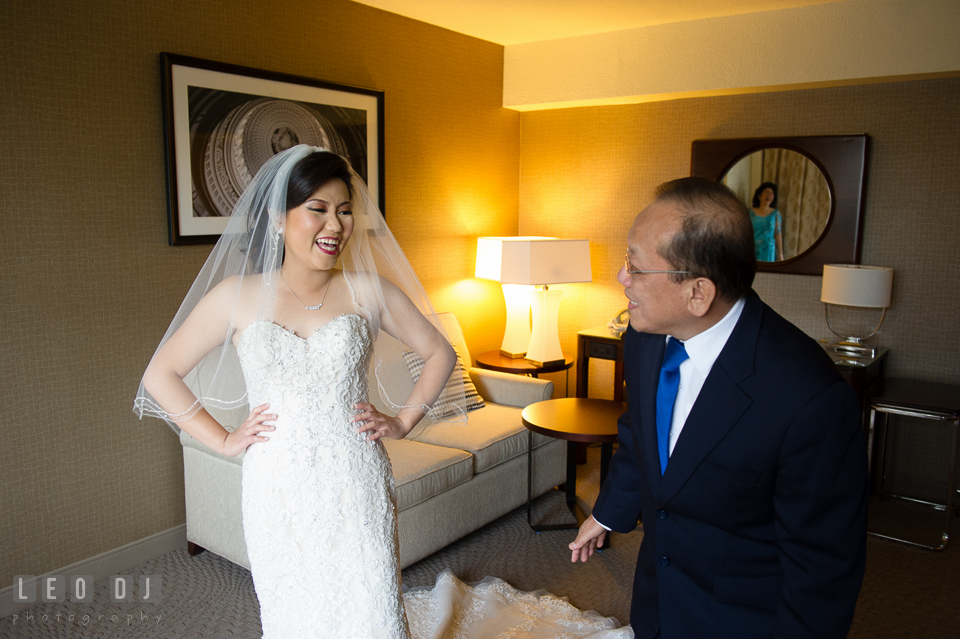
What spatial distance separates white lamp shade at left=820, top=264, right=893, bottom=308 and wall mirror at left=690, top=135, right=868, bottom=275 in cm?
40

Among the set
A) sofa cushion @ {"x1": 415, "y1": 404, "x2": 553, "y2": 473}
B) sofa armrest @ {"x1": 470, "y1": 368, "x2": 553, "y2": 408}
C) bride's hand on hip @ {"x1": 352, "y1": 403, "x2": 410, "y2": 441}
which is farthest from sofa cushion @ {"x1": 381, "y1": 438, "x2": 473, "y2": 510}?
A: bride's hand on hip @ {"x1": 352, "y1": 403, "x2": 410, "y2": 441}

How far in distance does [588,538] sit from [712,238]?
851mm

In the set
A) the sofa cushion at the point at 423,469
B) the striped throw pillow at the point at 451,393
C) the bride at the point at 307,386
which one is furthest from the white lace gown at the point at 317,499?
the sofa cushion at the point at 423,469

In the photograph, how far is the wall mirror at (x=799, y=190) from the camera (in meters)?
4.38

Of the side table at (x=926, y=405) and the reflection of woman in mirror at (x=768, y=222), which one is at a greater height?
the reflection of woman in mirror at (x=768, y=222)

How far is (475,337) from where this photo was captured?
542 cm

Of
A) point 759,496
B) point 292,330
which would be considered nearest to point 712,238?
point 759,496

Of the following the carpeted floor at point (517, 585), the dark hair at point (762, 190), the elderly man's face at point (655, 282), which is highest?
the dark hair at point (762, 190)

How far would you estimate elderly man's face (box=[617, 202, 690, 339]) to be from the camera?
4.75ft

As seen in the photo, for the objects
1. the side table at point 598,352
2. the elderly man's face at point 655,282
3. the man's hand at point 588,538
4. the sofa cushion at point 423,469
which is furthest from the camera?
the side table at point 598,352

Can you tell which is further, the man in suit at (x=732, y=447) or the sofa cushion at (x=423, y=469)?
the sofa cushion at (x=423, y=469)

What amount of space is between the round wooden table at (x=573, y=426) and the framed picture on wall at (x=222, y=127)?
1.87 m

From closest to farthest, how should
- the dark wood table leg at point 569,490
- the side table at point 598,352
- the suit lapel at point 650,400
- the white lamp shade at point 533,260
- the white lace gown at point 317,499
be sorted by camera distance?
the suit lapel at point 650,400 < the white lace gown at point 317,499 < the dark wood table leg at point 569,490 < the white lamp shade at point 533,260 < the side table at point 598,352

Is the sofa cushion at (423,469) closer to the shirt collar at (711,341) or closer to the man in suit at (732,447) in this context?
the man in suit at (732,447)
